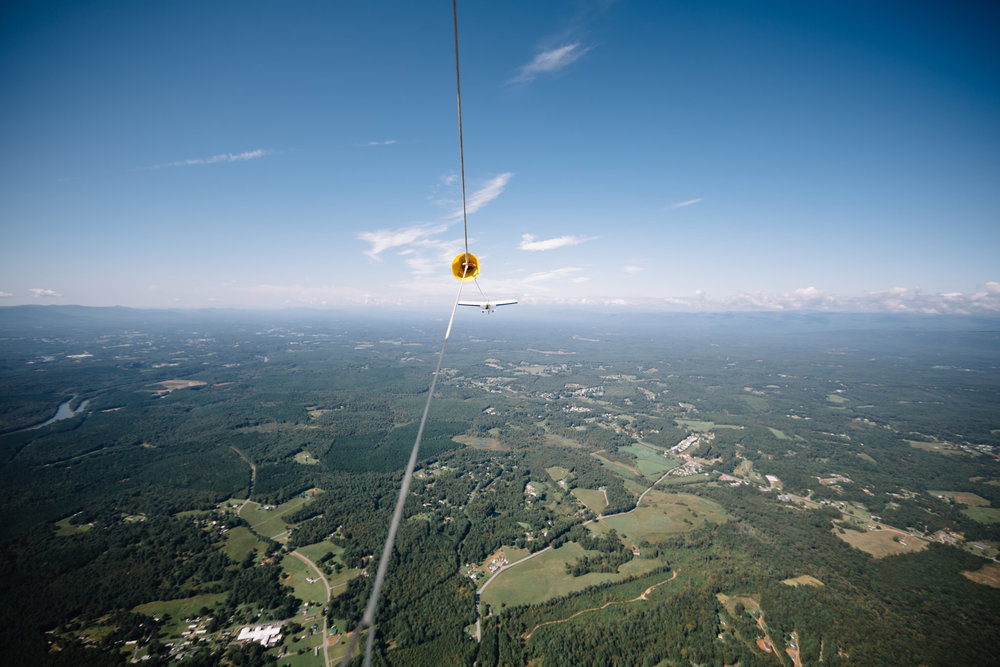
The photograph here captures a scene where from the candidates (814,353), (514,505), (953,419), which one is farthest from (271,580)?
(814,353)

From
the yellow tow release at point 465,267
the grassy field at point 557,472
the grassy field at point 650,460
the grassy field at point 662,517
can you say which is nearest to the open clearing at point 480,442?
the grassy field at point 557,472

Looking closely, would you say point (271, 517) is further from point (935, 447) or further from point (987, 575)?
point (935, 447)

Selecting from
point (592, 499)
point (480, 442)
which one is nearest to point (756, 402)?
point (592, 499)

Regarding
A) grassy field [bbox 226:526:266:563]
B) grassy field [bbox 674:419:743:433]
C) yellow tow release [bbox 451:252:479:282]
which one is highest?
yellow tow release [bbox 451:252:479:282]

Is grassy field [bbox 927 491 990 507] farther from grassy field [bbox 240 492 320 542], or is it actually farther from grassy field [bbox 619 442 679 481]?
grassy field [bbox 240 492 320 542]

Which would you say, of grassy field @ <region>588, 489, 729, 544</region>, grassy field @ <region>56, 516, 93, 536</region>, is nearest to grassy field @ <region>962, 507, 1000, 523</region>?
grassy field @ <region>588, 489, 729, 544</region>
